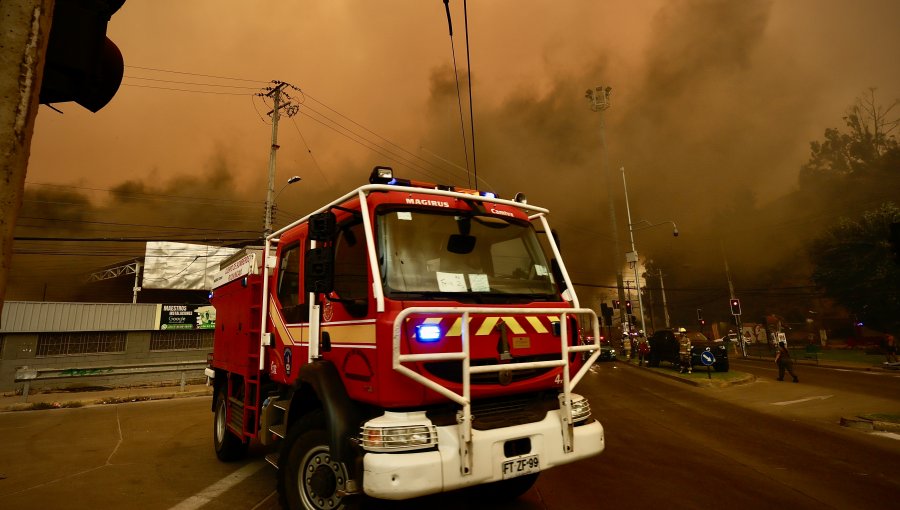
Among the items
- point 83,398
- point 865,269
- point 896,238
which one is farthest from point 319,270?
point 865,269

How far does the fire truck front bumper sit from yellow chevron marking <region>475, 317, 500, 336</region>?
0.71 metres

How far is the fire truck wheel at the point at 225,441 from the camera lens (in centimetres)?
632

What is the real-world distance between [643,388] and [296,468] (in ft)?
43.5

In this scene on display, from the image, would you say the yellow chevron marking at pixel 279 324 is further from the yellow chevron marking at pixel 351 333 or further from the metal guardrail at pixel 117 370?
the metal guardrail at pixel 117 370

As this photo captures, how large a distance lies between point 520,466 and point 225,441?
205 inches

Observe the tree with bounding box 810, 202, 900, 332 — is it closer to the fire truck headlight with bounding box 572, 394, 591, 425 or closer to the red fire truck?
the fire truck headlight with bounding box 572, 394, 591, 425

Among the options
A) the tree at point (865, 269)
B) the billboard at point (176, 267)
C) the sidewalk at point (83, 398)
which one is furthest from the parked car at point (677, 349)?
the billboard at point (176, 267)

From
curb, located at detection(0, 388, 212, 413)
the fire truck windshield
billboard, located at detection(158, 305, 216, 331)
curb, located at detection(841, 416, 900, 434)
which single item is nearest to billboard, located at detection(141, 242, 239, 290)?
billboard, located at detection(158, 305, 216, 331)

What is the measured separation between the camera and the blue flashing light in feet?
10.0

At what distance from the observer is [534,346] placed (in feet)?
11.9

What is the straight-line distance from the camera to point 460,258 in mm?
3799

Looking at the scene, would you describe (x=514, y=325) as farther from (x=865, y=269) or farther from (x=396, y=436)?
(x=865, y=269)

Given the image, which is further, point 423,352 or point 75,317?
point 75,317

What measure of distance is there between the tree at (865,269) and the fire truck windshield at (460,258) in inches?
1598
